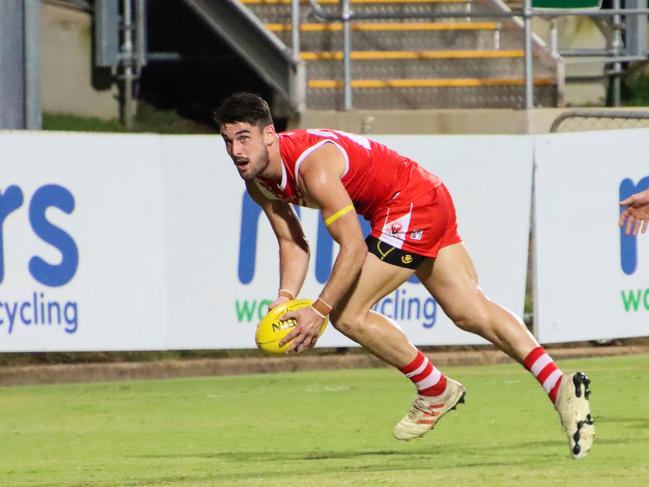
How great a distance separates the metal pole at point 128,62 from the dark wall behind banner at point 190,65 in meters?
1.28

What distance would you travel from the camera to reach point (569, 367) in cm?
1360

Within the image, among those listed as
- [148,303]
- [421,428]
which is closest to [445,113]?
[148,303]

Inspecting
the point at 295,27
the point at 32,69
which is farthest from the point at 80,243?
the point at 295,27

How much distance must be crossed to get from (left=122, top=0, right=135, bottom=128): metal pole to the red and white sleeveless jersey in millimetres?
10045

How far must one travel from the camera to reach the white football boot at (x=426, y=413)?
9.12 meters

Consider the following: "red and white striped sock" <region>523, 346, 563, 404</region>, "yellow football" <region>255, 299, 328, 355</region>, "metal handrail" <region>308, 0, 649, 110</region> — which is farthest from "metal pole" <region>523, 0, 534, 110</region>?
"yellow football" <region>255, 299, 328, 355</region>

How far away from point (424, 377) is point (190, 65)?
12.1 meters

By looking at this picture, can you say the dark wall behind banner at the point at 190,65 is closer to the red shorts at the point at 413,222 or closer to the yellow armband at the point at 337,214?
the red shorts at the point at 413,222

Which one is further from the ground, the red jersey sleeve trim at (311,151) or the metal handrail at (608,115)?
the metal handrail at (608,115)

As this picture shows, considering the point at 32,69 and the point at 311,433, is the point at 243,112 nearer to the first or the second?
the point at 311,433

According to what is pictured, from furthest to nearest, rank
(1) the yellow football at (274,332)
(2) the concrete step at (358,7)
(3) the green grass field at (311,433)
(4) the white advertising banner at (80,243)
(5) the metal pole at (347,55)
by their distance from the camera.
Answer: (2) the concrete step at (358,7), (5) the metal pole at (347,55), (4) the white advertising banner at (80,243), (3) the green grass field at (311,433), (1) the yellow football at (274,332)

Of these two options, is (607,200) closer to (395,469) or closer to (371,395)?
(371,395)

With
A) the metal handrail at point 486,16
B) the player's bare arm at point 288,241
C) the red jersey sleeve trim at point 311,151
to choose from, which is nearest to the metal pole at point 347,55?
the metal handrail at point 486,16

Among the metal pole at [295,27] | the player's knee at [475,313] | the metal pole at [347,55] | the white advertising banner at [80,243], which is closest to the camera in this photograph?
the player's knee at [475,313]
